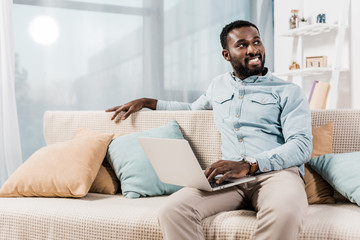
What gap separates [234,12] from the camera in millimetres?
4113

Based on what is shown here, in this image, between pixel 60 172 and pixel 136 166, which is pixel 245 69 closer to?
pixel 136 166

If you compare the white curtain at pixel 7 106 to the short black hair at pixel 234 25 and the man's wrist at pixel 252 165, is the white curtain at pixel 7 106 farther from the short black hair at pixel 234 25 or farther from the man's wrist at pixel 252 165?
the man's wrist at pixel 252 165

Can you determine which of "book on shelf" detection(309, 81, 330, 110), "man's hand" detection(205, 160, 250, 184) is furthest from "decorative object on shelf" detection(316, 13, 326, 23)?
"man's hand" detection(205, 160, 250, 184)

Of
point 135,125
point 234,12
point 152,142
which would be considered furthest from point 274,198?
point 234,12

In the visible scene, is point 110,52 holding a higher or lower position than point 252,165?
higher

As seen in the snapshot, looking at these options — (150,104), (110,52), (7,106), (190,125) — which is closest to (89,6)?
(110,52)

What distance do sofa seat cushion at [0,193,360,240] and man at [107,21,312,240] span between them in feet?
0.26

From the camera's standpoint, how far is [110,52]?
3545 millimetres

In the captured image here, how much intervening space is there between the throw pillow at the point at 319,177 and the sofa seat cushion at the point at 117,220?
50 mm

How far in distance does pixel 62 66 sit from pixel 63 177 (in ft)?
5.42

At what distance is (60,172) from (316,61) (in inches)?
101

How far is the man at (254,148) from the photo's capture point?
1.36 metres

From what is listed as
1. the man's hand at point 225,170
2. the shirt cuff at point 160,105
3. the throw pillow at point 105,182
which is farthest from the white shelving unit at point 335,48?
the man's hand at point 225,170

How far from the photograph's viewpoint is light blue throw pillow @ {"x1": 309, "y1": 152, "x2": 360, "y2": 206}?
1.62 metres
